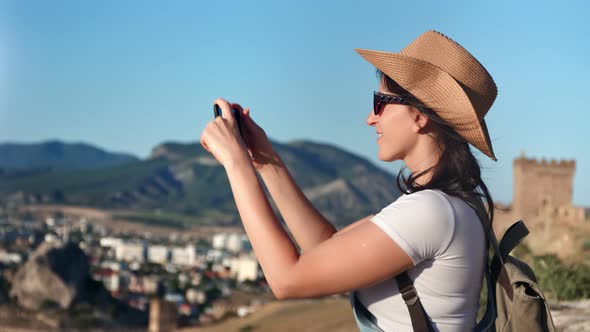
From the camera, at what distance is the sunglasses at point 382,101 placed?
1.94 meters

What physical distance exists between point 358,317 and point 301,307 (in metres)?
12.7

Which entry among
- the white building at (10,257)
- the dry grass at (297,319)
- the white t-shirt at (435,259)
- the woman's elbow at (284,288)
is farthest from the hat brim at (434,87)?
the white building at (10,257)

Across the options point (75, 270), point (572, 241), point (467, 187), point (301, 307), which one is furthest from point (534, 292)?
point (75, 270)

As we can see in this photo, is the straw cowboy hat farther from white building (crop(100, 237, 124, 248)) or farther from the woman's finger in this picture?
white building (crop(100, 237, 124, 248))

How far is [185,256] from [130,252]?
629 centimetres

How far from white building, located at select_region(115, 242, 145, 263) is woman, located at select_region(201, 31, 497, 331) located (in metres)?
103

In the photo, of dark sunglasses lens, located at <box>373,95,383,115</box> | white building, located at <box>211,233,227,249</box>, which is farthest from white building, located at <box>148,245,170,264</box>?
dark sunglasses lens, located at <box>373,95,383,115</box>

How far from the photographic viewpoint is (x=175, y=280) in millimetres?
77188

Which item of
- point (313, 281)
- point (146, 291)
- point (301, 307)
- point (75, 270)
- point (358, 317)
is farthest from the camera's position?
point (146, 291)

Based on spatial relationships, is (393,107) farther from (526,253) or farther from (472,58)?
(526,253)

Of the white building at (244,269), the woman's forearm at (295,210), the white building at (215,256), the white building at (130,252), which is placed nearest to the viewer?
the woman's forearm at (295,210)

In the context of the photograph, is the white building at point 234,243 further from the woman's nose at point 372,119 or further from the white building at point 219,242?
the woman's nose at point 372,119

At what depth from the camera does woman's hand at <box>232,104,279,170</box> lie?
7.19ft

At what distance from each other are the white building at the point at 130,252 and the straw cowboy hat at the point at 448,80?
337 ft
